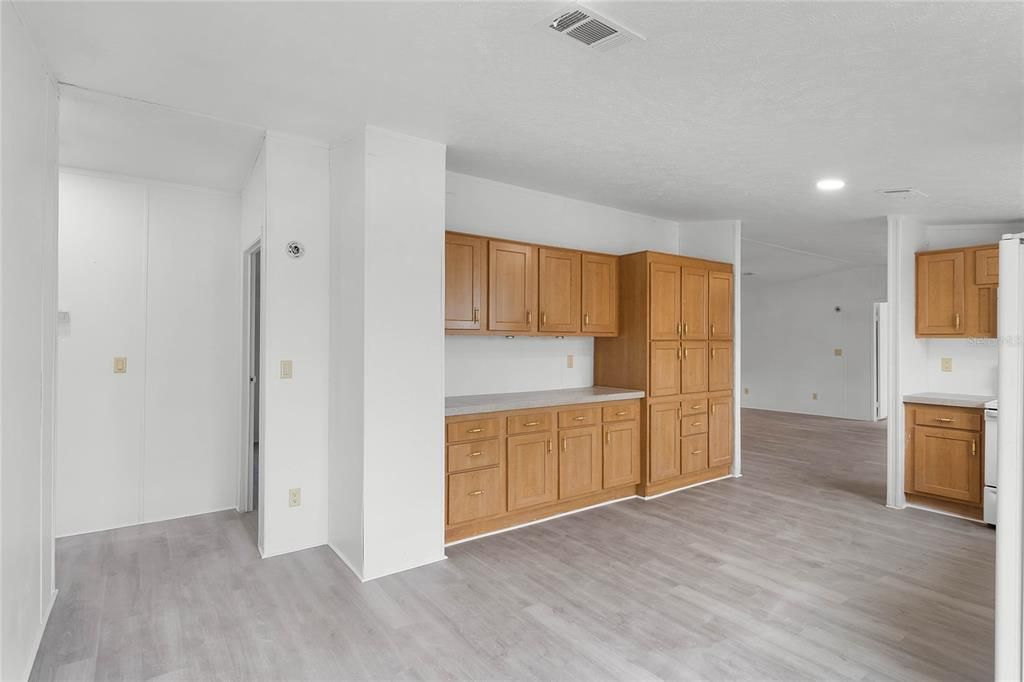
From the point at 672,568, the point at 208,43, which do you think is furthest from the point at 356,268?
the point at 672,568

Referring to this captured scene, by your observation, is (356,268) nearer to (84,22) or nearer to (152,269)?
(84,22)

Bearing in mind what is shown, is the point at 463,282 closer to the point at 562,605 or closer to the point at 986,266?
the point at 562,605

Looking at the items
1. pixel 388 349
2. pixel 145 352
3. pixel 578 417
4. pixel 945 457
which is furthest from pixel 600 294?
pixel 145 352

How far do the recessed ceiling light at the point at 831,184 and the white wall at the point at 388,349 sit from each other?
2754mm

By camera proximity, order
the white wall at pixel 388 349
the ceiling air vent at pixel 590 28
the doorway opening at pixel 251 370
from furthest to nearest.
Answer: the doorway opening at pixel 251 370, the white wall at pixel 388 349, the ceiling air vent at pixel 590 28

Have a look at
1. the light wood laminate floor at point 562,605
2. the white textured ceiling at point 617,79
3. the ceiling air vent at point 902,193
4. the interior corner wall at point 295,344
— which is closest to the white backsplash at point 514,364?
the interior corner wall at point 295,344

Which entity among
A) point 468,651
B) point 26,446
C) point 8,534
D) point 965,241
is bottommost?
point 468,651

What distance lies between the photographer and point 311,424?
354 centimetres

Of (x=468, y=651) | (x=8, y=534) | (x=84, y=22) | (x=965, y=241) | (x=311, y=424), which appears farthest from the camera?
(x=965, y=241)

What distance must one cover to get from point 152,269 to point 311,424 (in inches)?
70.0

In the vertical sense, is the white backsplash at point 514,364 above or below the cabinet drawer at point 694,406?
above

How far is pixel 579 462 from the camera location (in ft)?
14.1

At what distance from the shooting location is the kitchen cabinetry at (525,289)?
12.6 ft

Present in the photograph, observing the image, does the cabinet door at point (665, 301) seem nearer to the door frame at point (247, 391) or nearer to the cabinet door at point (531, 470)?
the cabinet door at point (531, 470)
